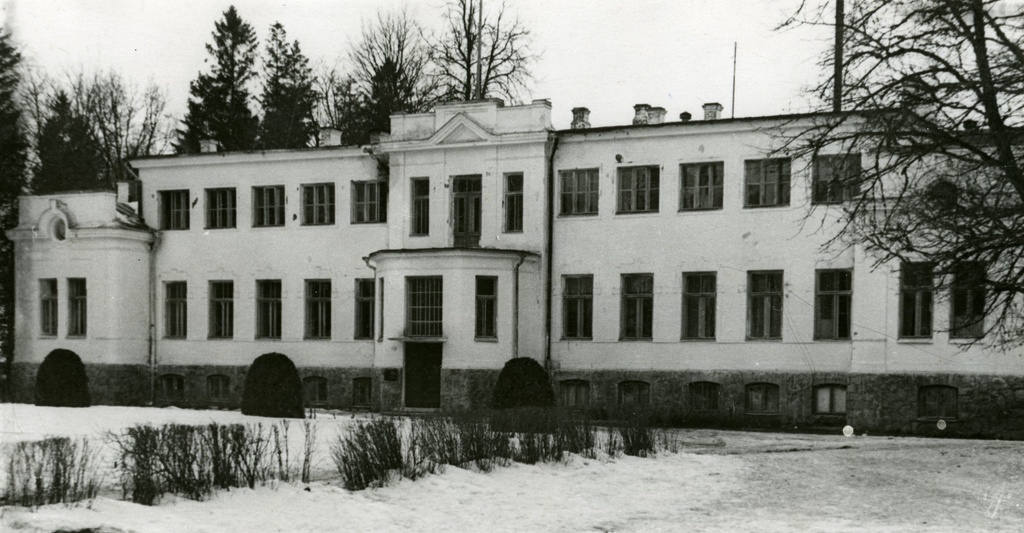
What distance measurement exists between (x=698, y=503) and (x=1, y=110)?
24070 mm

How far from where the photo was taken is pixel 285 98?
53375 mm

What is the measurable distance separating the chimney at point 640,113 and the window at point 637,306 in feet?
14.9

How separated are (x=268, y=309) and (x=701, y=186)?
13904 mm

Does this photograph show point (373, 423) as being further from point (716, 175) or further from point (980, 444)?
point (716, 175)

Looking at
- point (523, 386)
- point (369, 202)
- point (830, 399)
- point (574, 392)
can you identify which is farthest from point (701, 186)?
point (369, 202)

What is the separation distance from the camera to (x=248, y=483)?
41.4 ft

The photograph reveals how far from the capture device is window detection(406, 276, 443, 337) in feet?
99.1

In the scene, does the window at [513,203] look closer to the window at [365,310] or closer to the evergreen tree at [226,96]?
the window at [365,310]

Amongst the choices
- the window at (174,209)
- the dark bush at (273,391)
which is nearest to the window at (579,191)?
the dark bush at (273,391)

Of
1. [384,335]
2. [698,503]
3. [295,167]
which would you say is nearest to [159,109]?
[295,167]

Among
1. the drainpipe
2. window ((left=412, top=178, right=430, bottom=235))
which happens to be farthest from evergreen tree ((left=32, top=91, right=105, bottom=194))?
the drainpipe

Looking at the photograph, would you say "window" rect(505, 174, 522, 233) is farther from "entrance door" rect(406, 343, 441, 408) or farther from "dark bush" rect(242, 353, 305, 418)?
"dark bush" rect(242, 353, 305, 418)

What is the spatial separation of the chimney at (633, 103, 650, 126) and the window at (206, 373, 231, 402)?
48.2 ft

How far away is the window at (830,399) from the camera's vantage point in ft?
89.8
